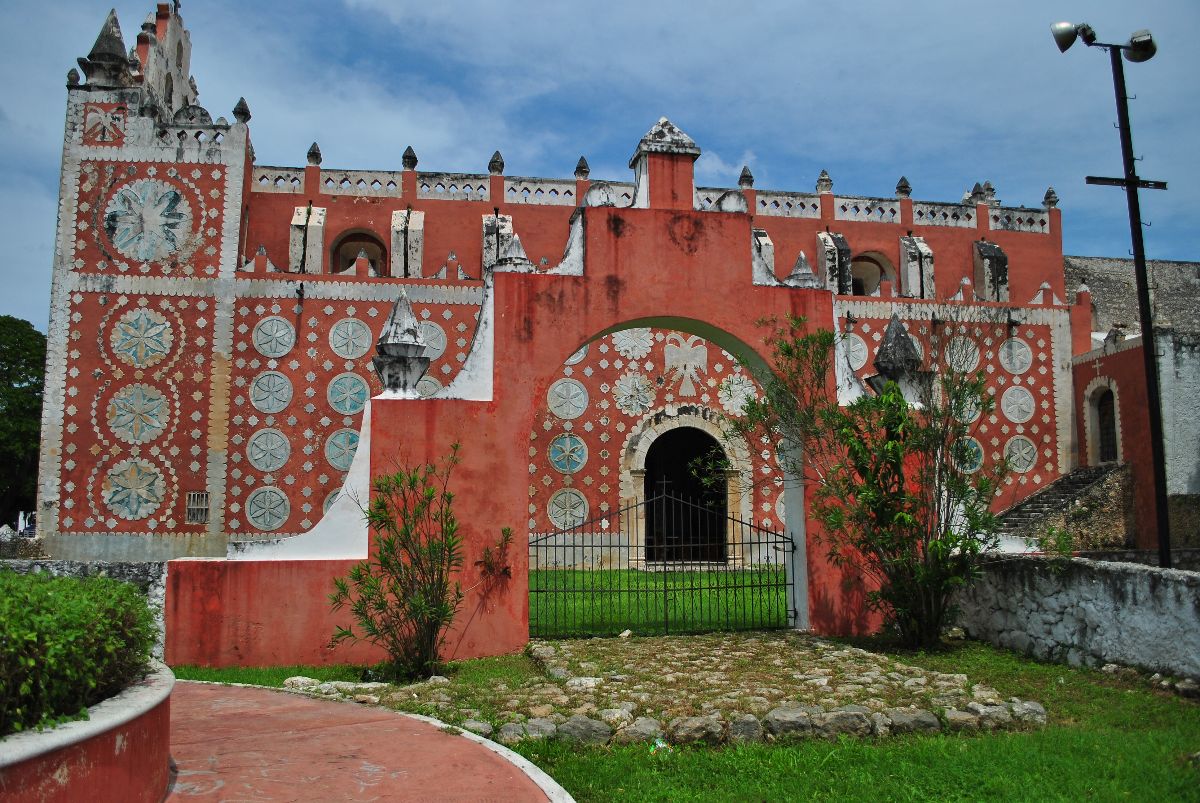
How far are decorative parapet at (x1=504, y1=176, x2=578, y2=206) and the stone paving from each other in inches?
493

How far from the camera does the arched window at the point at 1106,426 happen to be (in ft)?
59.4

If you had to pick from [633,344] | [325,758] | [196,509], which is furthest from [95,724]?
[633,344]

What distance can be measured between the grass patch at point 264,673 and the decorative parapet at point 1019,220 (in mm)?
17817

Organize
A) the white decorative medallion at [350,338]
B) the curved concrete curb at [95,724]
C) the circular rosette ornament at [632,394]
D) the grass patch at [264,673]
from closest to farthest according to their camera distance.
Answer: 1. the curved concrete curb at [95,724]
2. the grass patch at [264,673]
3. the white decorative medallion at [350,338]
4. the circular rosette ornament at [632,394]

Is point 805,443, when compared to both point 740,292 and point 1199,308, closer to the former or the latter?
point 740,292

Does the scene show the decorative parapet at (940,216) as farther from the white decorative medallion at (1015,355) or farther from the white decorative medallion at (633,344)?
the white decorative medallion at (633,344)

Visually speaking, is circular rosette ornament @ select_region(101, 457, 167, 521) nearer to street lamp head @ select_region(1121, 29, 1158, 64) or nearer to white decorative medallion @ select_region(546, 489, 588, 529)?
white decorative medallion @ select_region(546, 489, 588, 529)

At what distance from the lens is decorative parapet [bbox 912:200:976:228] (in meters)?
20.7

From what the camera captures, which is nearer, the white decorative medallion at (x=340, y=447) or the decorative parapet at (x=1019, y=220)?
the white decorative medallion at (x=340, y=447)

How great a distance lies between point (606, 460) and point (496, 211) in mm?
5652

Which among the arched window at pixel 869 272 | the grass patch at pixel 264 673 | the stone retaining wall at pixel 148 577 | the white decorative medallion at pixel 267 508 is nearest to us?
the grass patch at pixel 264 673

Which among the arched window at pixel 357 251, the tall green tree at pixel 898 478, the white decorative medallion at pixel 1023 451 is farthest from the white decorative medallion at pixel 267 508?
the white decorative medallion at pixel 1023 451

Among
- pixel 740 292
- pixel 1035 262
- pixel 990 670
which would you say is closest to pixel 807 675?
pixel 990 670

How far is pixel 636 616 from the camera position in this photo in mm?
10617
